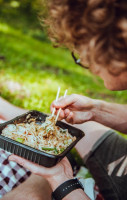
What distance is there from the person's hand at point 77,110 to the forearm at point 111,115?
6 cm

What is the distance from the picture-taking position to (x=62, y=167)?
1795 mm

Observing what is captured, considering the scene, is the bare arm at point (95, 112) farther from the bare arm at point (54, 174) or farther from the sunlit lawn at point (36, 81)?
the sunlit lawn at point (36, 81)

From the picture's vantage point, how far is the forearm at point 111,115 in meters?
2.44

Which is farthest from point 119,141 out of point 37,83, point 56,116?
point 37,83

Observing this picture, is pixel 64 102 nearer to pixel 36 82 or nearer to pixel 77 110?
pixel 77 110

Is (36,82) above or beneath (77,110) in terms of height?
beneath

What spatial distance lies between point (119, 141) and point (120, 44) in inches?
53.0

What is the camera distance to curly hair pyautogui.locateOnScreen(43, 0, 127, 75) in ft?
4.05

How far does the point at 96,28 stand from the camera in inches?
50.9

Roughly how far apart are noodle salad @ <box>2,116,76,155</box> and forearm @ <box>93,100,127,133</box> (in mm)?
453

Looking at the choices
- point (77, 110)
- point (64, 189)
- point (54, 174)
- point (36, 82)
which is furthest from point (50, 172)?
point (36, 82)

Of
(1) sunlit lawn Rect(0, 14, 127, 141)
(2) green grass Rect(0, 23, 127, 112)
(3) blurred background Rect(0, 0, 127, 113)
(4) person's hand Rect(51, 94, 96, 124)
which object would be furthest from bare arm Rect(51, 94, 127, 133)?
(2) green grass Rect(0, 23, 127, 112)

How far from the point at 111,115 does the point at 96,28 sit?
1342 mm

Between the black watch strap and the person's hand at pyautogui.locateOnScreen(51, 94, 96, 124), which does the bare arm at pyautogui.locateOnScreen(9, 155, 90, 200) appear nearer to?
the black watch strap
